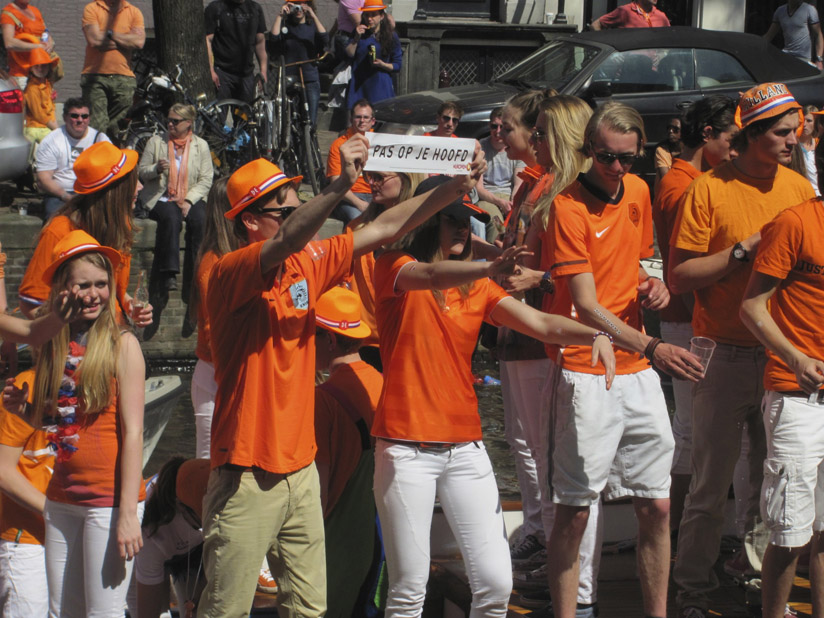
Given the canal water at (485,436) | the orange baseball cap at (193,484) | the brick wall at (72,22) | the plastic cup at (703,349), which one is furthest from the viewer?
the brick wall at (72,22)

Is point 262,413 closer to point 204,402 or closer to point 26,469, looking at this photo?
point 26,469

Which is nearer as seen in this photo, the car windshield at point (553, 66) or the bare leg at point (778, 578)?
the bare leg at point (778, 578)

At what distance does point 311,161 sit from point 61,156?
2.87 meters

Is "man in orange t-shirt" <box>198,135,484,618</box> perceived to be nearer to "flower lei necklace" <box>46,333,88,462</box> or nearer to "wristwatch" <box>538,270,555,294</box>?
"flower lei necklace" <box>46,333,88,462</box>

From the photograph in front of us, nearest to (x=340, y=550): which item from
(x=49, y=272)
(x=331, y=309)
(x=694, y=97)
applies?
(x=331, y=309)

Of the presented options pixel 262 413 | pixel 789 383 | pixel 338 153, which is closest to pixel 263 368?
pixel 262 413

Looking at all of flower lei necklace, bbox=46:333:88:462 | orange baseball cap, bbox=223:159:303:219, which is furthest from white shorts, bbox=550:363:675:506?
flower lei necklace, bbox=46:333:88:462

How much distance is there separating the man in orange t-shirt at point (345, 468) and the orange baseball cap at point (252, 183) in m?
0.81

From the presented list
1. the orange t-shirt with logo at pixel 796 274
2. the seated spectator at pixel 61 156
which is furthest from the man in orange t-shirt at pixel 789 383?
the seated spectator at pixel 61 156

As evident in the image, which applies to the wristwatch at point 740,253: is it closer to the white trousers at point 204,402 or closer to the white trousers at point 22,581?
the white trousers at point 204,402

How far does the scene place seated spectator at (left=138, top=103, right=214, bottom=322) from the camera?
10.2m

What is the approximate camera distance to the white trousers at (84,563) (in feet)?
12.4

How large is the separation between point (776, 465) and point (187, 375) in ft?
24.2

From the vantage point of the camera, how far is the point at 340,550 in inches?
175
